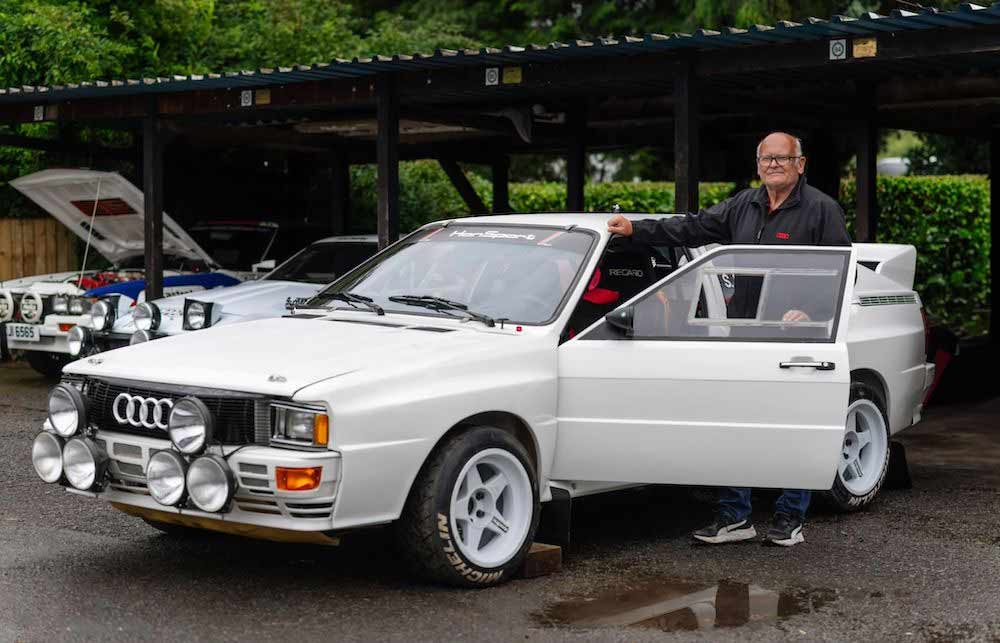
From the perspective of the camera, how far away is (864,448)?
24.6 ft

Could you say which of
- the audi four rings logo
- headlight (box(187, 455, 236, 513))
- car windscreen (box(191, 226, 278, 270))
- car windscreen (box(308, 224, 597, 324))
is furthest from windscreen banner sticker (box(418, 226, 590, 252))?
car windscreen (box(191, 226, 278, 270))

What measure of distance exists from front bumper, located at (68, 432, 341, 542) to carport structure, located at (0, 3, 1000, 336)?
209 inches

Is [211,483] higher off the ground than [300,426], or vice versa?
[300,426]

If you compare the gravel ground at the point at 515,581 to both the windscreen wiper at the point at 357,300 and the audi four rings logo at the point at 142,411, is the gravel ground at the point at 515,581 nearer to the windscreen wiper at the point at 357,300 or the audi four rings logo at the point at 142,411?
the audi four rings logo at the point at 142,411

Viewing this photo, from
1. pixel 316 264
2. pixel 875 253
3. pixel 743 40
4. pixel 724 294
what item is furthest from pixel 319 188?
pixel 724 294

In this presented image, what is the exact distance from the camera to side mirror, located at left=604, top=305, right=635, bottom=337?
19.6 ft

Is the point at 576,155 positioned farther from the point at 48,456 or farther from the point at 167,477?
the point at 167,477

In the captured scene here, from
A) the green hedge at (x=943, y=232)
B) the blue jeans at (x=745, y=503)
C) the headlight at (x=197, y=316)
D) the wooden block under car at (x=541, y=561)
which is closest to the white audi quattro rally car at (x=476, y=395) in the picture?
the wooden block under car at (x=541, y=561)

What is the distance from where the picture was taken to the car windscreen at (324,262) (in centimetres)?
1220

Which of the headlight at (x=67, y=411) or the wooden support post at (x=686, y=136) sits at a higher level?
the wooden support post at (x=686, y=136)

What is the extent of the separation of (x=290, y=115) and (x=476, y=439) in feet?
30.1

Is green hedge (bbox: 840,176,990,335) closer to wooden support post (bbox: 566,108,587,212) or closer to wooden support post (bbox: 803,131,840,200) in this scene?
wooden support post (bbox: 803,131,840,200)

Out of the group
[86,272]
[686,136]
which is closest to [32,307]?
[86,272]

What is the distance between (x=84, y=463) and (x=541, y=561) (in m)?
1.95
